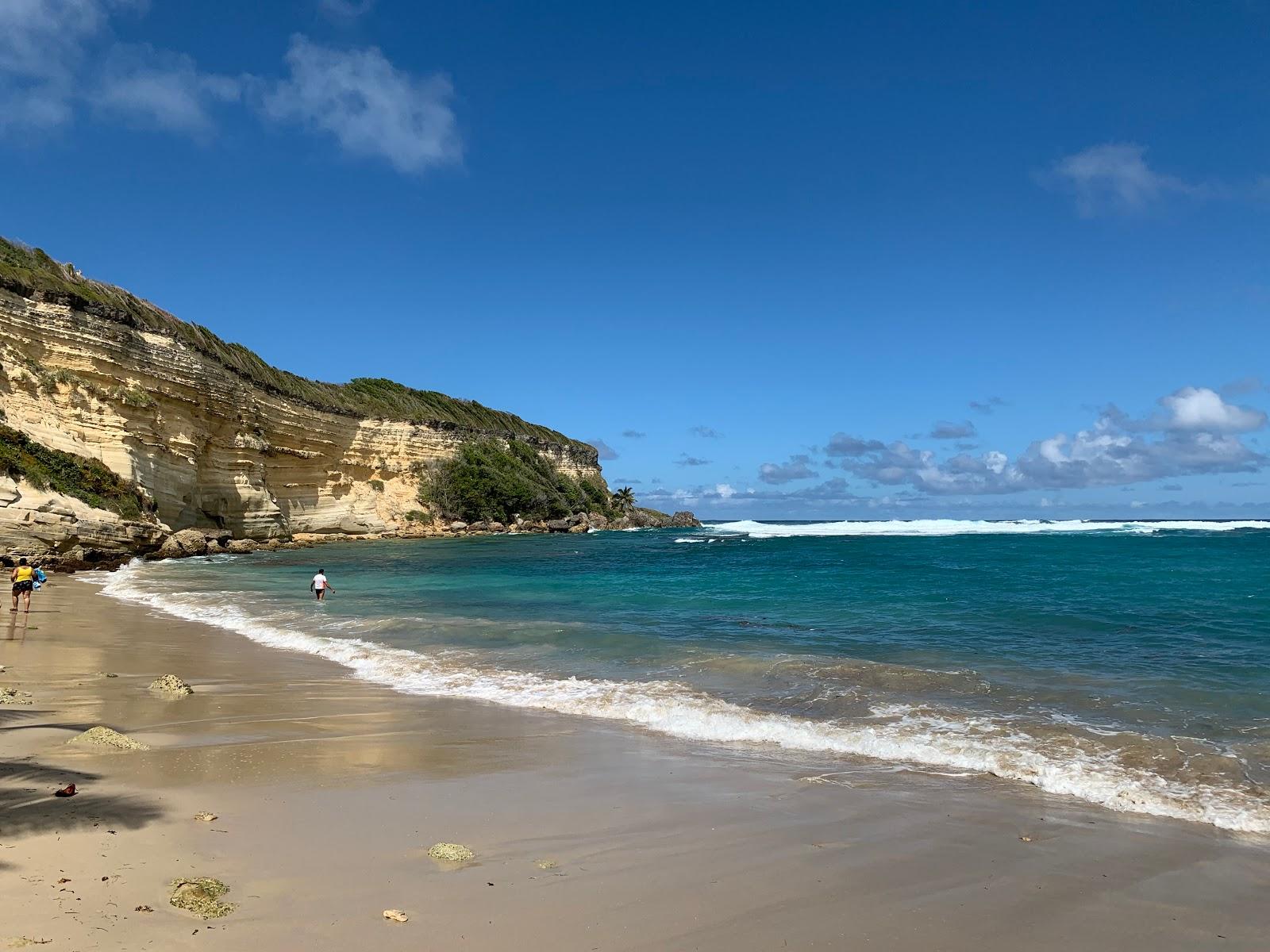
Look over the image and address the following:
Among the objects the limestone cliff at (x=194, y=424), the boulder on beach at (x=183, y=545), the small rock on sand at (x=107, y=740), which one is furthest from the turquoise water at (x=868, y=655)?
the limestone cliff at (x=194, y=424)

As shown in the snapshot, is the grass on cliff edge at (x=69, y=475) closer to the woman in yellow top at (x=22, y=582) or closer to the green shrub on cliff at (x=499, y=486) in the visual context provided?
the woman in yellow top at (x=22, y=582)

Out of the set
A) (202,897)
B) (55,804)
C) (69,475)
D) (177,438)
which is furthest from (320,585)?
(177,438)

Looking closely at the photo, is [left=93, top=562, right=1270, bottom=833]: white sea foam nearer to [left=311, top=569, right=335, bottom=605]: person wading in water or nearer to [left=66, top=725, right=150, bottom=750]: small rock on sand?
[left=66, top=725, right=150, bottom=750]: small rock on sand

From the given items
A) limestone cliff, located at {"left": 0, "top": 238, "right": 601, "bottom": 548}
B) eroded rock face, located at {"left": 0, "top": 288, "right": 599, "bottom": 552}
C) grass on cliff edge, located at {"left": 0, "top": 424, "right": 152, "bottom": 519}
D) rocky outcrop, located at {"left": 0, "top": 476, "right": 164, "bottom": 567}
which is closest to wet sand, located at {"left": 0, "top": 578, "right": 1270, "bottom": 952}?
rocky outcrop, located at {"left": 0, "top": 476, "right": 164, "bottom": 567}

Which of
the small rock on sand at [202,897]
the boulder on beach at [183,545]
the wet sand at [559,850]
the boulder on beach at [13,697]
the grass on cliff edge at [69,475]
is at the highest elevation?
the grass on cliff edge at [69,475]

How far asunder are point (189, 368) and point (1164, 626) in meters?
39.9

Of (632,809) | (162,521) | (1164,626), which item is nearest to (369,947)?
(632,809)

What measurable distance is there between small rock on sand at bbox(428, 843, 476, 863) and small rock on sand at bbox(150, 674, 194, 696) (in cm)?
543

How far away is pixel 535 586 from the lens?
23.3 metres

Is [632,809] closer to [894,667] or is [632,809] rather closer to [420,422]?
[894,667]

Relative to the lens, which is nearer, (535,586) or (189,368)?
(535,586)

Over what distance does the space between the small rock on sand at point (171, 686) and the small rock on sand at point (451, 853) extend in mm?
5433

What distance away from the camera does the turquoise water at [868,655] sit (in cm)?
677

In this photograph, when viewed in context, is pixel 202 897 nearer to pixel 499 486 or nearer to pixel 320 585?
pixel 320 585
